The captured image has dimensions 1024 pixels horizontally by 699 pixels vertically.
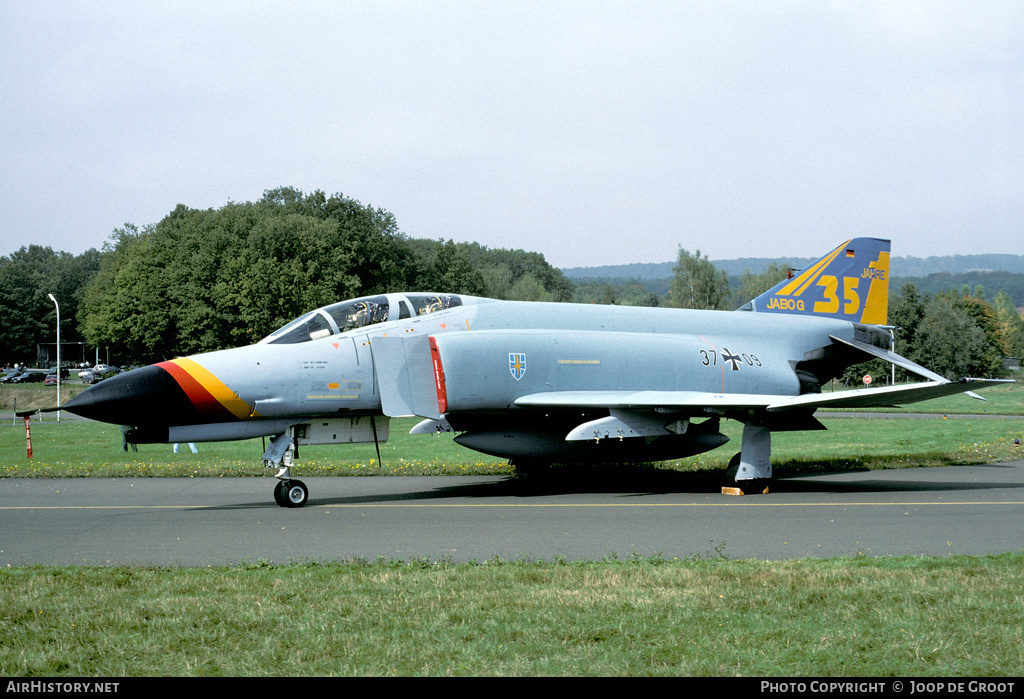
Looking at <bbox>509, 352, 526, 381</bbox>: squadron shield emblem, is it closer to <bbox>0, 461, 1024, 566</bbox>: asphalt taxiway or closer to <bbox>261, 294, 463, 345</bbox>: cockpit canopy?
<bbox>261, 294, 463, 345</bbox>: cockpit canopy

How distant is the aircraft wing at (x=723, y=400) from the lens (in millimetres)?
11586

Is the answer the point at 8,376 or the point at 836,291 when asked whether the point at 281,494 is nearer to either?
the point at 836,291

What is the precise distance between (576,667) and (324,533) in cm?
510

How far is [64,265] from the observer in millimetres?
113688

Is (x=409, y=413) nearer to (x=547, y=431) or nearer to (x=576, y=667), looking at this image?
(x=547, y=431)

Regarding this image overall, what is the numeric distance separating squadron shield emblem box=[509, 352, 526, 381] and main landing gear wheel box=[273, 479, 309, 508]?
3.18 m

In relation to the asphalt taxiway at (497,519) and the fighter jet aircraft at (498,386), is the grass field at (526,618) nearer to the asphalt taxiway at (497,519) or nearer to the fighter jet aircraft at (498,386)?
the asphalt taxiway at (497,519)

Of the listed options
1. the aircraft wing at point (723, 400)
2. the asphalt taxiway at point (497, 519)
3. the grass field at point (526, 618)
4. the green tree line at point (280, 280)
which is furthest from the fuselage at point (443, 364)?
the green tree line at point (280, 280)

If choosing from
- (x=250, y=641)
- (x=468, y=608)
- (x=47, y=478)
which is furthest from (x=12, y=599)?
(x=47, y=478)

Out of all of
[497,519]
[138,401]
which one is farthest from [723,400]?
[138,401]

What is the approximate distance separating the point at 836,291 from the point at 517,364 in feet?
23.7

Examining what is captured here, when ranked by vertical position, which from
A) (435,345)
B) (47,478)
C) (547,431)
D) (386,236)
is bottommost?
(47,478)

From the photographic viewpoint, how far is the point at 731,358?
14.0m

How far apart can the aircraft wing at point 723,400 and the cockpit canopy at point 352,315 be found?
6.32 ft
